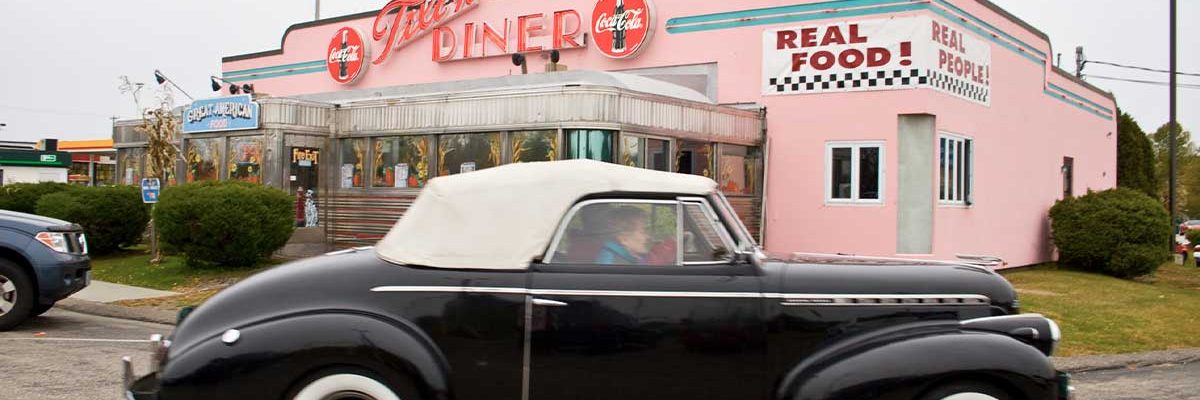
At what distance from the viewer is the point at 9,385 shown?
681cm

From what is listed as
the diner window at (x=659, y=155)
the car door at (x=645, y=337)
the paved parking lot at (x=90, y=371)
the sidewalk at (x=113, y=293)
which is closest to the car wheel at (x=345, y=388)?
the car door at (x=645, y=337)

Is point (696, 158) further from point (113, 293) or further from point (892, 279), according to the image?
point (892, 279)

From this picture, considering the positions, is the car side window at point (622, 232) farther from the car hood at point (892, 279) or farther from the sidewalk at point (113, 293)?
the sidewalk at point (113, 293)

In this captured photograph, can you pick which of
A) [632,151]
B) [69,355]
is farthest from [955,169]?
[69,355]

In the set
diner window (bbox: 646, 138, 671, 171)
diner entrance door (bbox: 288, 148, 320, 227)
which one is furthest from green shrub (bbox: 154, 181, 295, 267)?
diner window (bbox: 646, 138, 671, 171)

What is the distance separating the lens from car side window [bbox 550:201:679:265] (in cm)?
463

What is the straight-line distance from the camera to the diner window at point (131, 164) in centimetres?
2069

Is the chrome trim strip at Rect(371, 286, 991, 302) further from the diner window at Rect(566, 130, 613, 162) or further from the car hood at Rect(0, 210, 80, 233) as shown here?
the diner window at Rect(566, 130, 613, 162)

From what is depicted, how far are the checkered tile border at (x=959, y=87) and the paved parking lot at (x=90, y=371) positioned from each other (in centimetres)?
748

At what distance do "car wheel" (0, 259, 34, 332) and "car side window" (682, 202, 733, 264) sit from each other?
7.76 metres

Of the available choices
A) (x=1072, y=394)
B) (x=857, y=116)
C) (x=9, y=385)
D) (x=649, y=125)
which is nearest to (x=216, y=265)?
(x=649, y=125)

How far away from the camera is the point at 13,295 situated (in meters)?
9.49

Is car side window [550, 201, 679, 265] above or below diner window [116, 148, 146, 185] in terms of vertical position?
below

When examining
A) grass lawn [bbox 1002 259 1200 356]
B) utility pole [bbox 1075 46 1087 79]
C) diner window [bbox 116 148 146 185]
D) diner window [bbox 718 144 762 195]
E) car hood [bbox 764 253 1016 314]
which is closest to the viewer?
car hood [bbox 764 253 1016 314]
